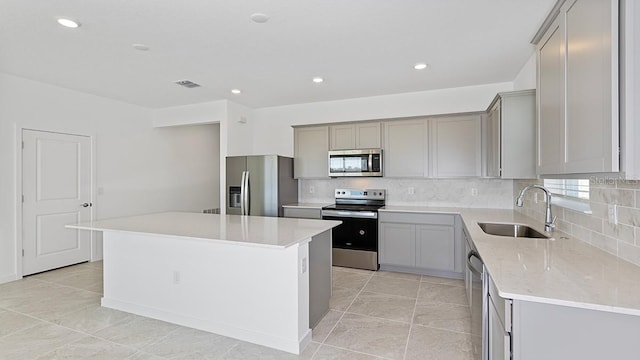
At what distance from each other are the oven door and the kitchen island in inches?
53.0

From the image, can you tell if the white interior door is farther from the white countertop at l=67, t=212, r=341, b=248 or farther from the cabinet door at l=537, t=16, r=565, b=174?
the cabinet door at l=537, t=16, r=565, b=174

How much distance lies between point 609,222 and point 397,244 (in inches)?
97.0

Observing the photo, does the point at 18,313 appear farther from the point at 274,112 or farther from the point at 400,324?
the point at 274,112

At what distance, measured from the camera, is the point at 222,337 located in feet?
8.11

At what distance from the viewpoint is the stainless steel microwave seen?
439 centimetres

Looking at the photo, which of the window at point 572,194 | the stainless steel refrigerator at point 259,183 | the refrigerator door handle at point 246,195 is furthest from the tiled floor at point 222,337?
the refrigerator door handle at point 246,195

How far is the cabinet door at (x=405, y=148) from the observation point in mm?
4250

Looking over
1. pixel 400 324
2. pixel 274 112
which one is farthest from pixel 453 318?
pixel 274 112

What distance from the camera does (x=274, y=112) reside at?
17.6 feet

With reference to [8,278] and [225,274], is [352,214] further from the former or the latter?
[8,278]

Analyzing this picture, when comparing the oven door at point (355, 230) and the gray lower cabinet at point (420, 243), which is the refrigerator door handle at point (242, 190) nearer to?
the oven door at point (355, 230)

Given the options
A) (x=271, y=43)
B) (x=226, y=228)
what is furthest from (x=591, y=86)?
(x=226, y=228)

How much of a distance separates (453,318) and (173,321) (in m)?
2.47

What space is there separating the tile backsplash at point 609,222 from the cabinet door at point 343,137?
2765 millimetres
